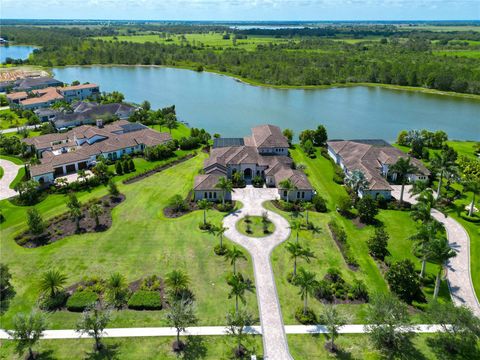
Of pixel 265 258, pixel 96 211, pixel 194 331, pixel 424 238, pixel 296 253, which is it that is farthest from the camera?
Answer: pixel 96 211

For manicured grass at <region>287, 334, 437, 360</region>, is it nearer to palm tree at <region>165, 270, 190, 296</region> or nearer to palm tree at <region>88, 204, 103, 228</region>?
palm tree at <region>165, 270, 190, 296</region>

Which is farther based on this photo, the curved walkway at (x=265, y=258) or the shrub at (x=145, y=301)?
the shrub at (x=145, y=301)

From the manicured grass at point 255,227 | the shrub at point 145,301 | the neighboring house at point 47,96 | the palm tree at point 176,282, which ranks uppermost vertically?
the neighboring house at point 47,96

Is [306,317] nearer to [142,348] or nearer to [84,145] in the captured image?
[142,348]

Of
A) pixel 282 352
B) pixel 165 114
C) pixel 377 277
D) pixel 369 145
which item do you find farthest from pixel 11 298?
pixel 165 114

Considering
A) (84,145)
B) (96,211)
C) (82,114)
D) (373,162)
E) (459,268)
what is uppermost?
(373,162)

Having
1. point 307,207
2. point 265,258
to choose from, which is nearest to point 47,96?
point 307,207

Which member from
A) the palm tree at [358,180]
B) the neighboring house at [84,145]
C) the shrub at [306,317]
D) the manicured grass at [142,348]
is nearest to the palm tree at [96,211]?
the neighboring house at [84,145]

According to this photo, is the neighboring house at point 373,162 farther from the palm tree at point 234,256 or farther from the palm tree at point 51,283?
the palm tree at point 51,283
